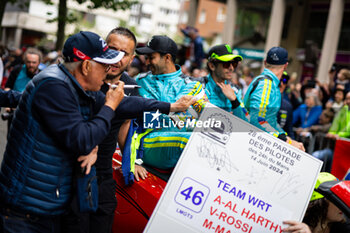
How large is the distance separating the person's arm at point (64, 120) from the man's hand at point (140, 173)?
1.21 metres

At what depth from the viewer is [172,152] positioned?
326cm

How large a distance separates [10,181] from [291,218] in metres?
1.59

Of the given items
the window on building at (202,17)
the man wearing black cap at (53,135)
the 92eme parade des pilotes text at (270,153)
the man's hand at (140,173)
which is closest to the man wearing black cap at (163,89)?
the man's hand at (140,173)

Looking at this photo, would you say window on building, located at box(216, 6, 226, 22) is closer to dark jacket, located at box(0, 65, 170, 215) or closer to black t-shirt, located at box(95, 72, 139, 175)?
black t-shirt, located at box(95, 72, 139, 175)

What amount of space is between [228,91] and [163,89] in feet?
1.90

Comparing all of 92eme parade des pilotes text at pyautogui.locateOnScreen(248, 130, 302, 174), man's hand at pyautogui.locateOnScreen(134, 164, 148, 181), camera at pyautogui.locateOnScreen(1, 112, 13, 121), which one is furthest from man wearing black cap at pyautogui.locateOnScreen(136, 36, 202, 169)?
camera at pyautogui.locateOnScreen(1, 112, 13, 121)

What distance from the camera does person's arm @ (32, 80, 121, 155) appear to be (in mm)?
2137

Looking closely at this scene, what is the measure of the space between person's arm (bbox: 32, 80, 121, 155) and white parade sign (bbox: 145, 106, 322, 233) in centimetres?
48

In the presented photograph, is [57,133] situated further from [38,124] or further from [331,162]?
[331,162]

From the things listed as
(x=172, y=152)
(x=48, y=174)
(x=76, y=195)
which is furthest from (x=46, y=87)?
(x=172, y=152)

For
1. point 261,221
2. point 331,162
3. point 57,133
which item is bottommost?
point 331,162

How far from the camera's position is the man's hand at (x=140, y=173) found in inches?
133

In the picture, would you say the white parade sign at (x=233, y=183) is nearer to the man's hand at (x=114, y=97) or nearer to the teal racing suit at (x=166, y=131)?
the man's hand at (x=114, y=97)

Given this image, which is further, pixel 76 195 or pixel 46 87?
pixel 76 195
